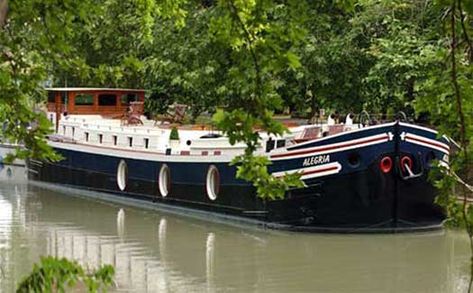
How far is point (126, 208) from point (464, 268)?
8.57 m

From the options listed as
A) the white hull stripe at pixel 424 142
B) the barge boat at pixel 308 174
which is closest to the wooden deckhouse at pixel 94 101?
the barge boat at pixel 308 174

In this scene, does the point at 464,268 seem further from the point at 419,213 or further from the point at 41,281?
the point at 41,281

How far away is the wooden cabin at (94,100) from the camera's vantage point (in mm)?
22922

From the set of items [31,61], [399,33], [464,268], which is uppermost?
[399,33]

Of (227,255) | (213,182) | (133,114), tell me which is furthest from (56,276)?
(133,114)

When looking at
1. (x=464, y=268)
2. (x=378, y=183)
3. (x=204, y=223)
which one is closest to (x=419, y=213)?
(x=378, y=183)

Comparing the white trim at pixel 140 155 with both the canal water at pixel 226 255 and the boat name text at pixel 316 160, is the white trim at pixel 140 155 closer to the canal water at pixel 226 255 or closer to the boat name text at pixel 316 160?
the canal water at pixel 226 255

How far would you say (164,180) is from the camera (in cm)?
1852

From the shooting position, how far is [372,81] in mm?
17344

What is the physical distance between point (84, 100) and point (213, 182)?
288 inches

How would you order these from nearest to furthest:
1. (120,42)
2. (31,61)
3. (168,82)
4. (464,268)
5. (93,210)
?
(31,61), (464,268), (93,210), (168,82), (120,42)

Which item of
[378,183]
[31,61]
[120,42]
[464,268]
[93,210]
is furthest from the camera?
[120,42]

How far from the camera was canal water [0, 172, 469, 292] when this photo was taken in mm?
11312

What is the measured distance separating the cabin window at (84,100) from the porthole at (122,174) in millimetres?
3601
